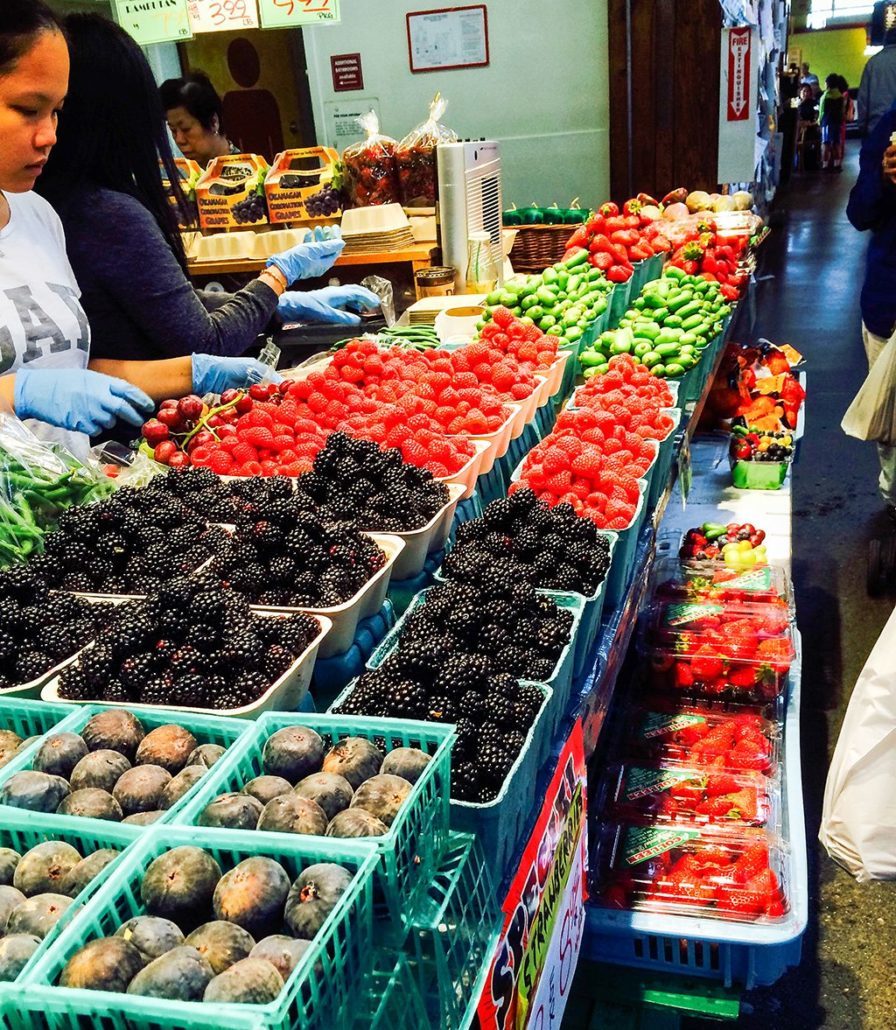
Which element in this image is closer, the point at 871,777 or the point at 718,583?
the point at 871,777

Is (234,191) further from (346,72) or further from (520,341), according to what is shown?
(520,341)

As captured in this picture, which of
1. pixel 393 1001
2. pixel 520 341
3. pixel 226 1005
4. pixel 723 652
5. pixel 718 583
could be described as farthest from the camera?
pixel 718 583

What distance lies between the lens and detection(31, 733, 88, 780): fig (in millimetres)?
1086

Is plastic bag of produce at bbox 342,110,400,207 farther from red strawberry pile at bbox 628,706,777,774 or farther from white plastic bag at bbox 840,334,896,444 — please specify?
red strawberry pile at bbox 628,706,777,774

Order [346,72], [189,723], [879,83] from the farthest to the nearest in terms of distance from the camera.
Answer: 1. [346,72]
2. [879,83]
3. [189,723]

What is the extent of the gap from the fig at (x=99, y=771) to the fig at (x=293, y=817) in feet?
0.68

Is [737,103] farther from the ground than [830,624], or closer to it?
farther from the ground

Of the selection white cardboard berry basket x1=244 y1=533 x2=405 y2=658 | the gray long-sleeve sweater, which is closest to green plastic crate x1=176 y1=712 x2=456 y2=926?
white cardboard berry basket x1=244 y1=533 x2=405 y2=658

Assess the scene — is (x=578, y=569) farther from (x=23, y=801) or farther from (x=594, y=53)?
(x=594, y=53)

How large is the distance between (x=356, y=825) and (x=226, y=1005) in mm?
236

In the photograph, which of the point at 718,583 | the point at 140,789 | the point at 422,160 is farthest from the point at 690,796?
the point at 422,160

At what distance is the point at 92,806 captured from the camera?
1.01 m

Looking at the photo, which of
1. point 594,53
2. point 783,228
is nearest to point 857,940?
point 594,53

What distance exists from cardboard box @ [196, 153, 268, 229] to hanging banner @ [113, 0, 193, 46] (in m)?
0.71
